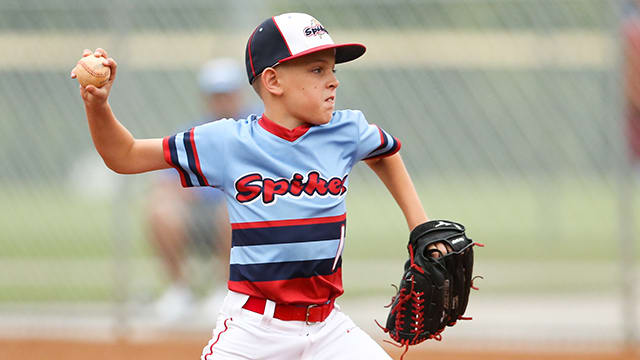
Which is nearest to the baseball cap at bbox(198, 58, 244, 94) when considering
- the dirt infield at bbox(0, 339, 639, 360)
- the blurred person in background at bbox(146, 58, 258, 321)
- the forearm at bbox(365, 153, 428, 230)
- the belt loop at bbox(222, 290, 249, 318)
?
the blurred person in background at bbox(146, 58, 258, 321)

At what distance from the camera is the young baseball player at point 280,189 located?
315 centimetres

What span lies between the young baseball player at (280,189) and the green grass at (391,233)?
3116 mm

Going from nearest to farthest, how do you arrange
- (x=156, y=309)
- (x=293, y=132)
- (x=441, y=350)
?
(x=293, y=132)
(x=441, y=350)
(x=156, y=309)

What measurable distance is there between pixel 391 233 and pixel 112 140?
374 centimetres

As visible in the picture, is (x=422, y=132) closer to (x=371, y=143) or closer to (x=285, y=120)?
(x=371, y=143)

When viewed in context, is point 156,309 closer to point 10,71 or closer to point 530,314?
point 10,71

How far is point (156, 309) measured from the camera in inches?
261

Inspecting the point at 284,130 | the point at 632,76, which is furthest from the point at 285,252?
the point at 632,76

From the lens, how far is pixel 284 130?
3252 millimetres

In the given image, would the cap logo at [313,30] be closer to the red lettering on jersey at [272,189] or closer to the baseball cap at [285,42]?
the baseball cap at [285,42]

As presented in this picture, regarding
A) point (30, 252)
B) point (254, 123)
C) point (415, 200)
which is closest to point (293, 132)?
point (254, 123)

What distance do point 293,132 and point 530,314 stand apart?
3781mm

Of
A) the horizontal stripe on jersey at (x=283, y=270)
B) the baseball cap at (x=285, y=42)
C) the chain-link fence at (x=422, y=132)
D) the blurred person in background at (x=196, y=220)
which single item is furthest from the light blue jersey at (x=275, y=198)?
the blurred person in background at (x=196, y=220)

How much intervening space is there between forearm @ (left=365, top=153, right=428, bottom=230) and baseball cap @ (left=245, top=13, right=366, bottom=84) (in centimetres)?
45
